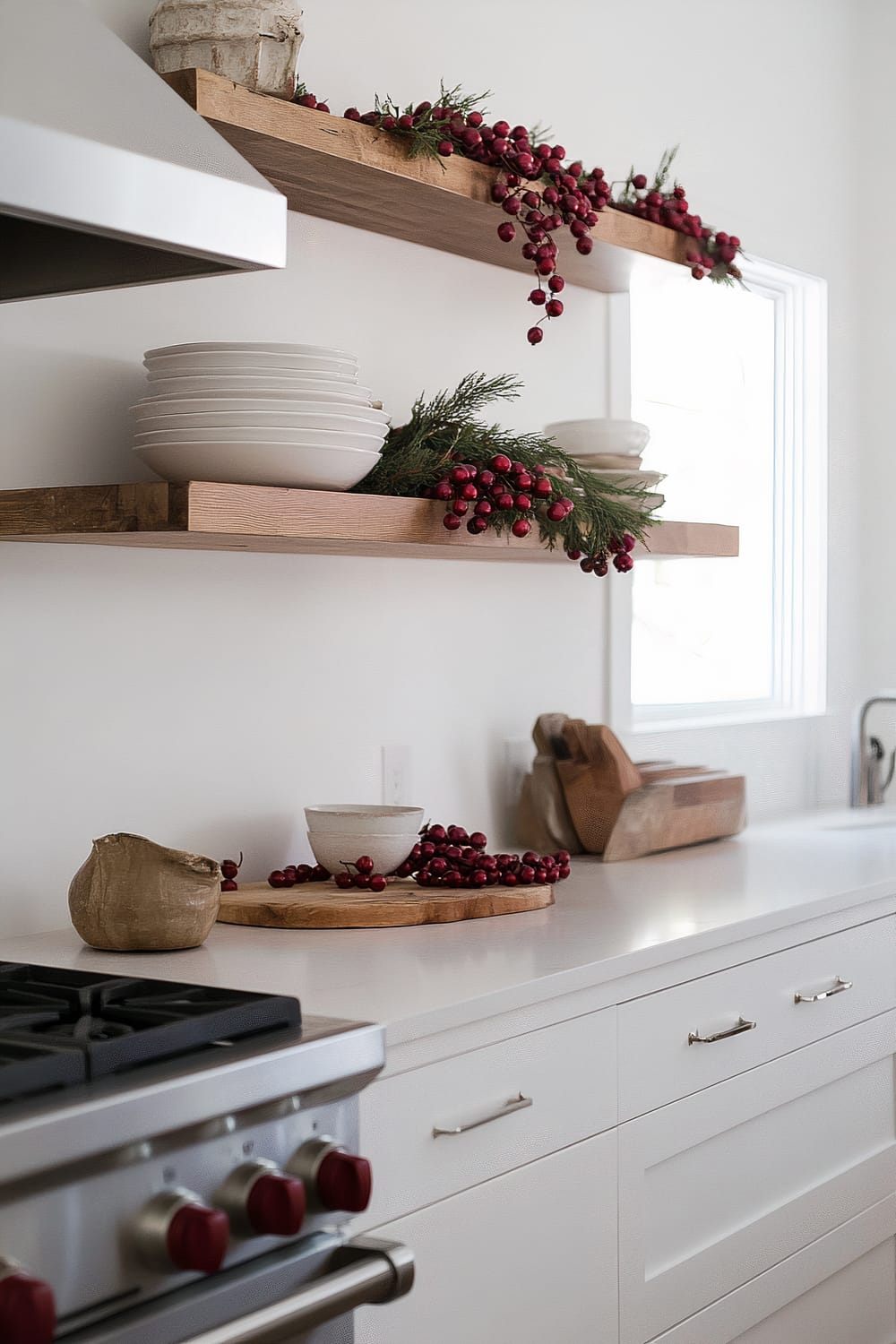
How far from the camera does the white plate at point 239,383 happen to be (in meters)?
1.74

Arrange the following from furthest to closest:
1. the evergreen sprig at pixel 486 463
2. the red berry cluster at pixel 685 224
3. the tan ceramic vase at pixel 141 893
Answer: the red berry cluster at pixel 685 224 < the evergreen sprig at pixel 486 463 < the tan ceramic vase at pixel 141 893

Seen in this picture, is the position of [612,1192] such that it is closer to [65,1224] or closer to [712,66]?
[65,1224]

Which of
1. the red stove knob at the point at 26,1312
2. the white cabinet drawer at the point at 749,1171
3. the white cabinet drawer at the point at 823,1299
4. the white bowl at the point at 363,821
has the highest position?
the white bowl at the point at 363,821

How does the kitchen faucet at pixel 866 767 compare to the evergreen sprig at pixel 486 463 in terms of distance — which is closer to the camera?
the evergreen sprig at pixel 486 463

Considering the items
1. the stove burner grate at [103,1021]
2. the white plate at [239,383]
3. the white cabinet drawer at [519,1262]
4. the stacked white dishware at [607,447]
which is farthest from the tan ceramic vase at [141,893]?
the stacked white dishware at [607,447]

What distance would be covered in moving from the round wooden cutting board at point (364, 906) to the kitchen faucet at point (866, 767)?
1566mm

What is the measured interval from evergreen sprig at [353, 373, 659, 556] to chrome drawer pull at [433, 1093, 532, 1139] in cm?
77

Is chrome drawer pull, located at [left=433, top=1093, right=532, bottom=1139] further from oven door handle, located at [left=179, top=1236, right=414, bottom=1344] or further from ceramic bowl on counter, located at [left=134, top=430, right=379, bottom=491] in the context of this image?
ceramic bowl on counter, located at [left=134, top=430, right=379, bottom=491]

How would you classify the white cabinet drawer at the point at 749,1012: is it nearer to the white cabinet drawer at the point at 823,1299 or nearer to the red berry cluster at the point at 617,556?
the white cabinet drawer at the point at 823,1299

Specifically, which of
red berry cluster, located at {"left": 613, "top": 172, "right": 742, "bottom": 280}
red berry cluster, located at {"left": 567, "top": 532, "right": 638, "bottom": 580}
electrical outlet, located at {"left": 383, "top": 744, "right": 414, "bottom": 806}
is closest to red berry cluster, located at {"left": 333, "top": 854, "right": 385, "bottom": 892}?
electrical outlet, located at {"left": 383, "top": 744, "right": 414, "bottom": 806}

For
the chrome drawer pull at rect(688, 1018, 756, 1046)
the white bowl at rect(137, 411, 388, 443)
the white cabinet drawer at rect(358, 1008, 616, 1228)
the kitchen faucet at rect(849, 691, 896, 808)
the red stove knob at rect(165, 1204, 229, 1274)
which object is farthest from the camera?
the kitchen faucet at rect(849, 691, 896, 808)

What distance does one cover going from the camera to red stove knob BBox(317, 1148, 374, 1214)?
1.21 meters

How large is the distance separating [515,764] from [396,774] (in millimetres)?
303

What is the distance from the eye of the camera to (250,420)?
1.73 meters
